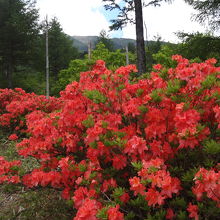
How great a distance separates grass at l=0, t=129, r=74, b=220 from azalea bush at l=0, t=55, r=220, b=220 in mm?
543

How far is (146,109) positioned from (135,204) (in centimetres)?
91

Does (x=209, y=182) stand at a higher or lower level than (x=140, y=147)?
lower

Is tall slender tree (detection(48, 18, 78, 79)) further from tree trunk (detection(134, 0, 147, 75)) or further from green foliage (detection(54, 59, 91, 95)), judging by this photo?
tree trunk (detection(134, 0, 147, 75))

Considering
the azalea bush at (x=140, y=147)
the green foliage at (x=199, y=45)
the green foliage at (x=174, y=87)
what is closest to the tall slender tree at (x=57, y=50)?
the green foliage at (x=199, y=45)

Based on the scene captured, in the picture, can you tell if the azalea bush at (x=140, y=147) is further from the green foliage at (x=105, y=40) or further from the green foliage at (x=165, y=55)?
the green foliage at (x=105, y=40)

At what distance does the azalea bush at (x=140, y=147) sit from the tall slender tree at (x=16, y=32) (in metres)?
18.8

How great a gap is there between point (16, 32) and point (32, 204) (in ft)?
63.5

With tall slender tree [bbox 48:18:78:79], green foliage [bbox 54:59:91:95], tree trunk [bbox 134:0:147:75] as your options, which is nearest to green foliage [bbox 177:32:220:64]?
tree trunk [bbox 134:0:147:75]

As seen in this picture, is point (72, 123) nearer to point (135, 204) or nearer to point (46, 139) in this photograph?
point (46, 139)

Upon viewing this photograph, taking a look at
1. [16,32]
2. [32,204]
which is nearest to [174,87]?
[32,204]

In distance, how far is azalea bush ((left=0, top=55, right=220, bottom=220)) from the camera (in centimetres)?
257

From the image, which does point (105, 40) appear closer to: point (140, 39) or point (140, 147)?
point (140, 39)

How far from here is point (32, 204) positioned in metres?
4.45

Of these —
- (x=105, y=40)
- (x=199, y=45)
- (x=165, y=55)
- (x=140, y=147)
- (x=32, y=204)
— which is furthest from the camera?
(x=105, y=40)
